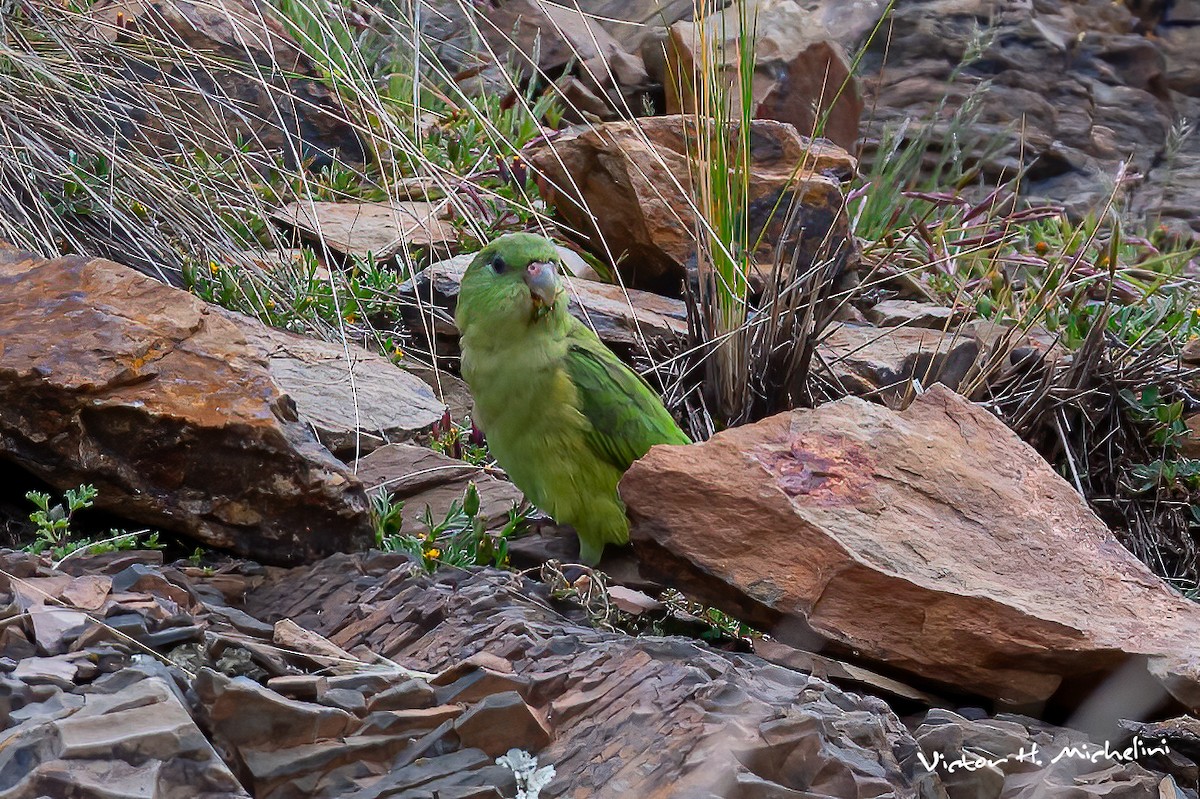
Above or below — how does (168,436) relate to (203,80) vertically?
below

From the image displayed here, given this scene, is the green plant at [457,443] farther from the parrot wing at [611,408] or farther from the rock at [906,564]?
the rock at [906,564]

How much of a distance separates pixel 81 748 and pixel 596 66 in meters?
6.09

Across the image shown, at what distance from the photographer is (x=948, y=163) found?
8.61 m

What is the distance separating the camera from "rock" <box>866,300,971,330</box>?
202 inches

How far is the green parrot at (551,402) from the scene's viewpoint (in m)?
3.37

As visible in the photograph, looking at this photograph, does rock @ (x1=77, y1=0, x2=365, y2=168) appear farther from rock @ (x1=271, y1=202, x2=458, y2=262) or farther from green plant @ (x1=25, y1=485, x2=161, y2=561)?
green plant @ (x1=25, y1=485, x2=161, y2=561)

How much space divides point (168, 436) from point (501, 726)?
130 centimetres

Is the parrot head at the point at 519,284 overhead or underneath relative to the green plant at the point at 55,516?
overhead

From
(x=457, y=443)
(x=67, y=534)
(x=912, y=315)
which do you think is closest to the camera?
(x=67, y=534)

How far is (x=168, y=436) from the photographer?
2852 mm

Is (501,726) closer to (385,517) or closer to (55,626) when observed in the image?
(55,626)

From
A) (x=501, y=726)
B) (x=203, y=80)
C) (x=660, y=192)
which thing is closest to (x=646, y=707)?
(x=501, y=726)
